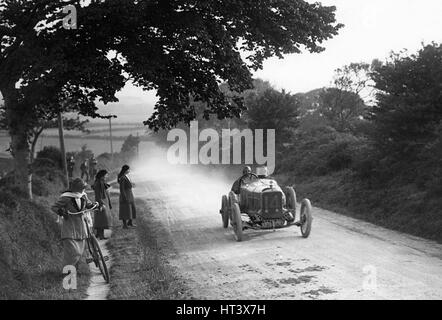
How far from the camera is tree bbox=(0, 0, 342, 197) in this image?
33.6 ft

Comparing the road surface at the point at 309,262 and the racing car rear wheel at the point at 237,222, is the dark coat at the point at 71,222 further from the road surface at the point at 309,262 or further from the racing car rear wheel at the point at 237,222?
the racing car rear wheel at the point at 237,222

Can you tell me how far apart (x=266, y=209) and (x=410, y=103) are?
7670 mm

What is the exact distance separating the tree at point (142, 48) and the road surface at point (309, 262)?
11.8ft

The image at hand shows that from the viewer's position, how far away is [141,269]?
30.0 feet

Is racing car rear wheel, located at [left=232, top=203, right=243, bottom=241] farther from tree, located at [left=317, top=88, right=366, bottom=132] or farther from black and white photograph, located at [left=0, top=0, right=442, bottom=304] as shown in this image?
tree, located at [left=317, top=88, right=366, bottom=132]

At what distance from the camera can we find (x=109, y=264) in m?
9.84

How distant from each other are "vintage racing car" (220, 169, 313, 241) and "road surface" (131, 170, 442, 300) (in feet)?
1.16

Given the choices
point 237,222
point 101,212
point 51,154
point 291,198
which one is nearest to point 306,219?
point 291,198

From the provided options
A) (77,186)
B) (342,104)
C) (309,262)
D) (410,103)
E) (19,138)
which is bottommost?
(309,262)

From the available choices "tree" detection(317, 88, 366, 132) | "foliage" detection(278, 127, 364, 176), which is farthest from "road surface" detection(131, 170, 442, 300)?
"tree" detection(317, 88, 366, 132)

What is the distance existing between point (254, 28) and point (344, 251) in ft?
19.8

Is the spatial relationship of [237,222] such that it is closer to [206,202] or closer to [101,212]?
[101,212]

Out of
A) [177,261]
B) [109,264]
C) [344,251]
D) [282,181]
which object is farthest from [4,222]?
[282,181]

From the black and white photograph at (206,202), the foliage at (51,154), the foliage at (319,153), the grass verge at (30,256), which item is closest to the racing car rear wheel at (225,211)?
the black and white photograph at (206,202)
